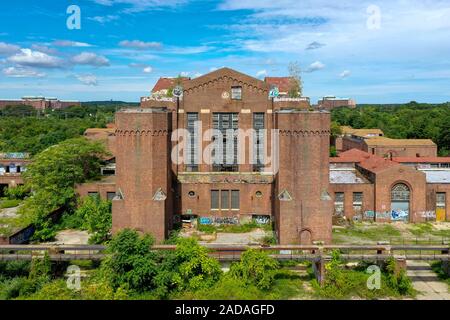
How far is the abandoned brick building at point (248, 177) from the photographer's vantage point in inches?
1277

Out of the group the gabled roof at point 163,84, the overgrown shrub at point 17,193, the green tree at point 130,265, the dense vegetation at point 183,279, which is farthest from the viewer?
the gabled roof at point 163,84

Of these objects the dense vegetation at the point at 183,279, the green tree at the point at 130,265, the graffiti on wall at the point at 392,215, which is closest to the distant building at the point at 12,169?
the dense vegetation at the point at 183,279

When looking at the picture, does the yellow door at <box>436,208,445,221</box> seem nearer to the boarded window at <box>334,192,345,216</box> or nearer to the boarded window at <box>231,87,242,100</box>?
the boarded window at <box>334,192,345,216</box>

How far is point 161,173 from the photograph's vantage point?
33.5 metres

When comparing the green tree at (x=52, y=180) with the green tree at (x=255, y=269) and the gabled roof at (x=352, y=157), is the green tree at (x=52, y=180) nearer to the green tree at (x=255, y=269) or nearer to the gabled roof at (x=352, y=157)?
the green tree at (x=255, y=269)

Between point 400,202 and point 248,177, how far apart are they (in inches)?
636

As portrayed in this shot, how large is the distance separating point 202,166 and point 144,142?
7.95 meters

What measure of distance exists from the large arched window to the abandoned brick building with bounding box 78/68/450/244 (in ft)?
0.33

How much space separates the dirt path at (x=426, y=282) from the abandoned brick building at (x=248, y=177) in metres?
6.70

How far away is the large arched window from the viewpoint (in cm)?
4162

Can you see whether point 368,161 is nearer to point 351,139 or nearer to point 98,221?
Answer: point 98,221
